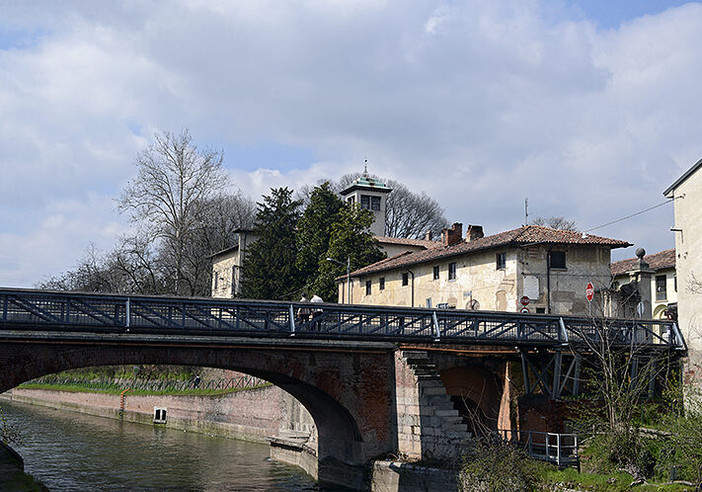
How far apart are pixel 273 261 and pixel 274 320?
2748cm

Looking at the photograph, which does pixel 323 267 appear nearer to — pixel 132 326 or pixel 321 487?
pixel 321 487

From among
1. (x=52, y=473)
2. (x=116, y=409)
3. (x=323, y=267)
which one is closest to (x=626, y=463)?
(x=52, y=473)

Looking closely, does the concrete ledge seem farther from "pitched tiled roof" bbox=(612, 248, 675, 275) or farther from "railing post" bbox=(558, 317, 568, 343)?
"pitched tiled roof" bbox=(612, 248, 675, 275)

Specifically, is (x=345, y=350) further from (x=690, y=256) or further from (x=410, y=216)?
(x=410, y=216)

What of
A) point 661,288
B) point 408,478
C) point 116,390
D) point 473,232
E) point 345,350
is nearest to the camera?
point 408,478

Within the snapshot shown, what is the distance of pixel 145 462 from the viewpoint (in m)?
28.7

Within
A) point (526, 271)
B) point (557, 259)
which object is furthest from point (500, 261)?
point (557, 259)

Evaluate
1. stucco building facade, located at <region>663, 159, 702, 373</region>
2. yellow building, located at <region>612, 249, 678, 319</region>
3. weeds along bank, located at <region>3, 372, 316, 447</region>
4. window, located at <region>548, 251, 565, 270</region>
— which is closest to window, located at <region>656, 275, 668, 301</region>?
yellow building, located at <region>612, 249, 678, 319</region>

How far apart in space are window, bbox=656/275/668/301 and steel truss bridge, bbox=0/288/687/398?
560 inches

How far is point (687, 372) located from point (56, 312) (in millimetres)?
19300

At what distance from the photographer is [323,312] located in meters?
20.8

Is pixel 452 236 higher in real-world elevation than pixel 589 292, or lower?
higher

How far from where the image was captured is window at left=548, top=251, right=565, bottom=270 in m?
31.8

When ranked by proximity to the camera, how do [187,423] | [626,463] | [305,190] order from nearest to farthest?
[626,463], [187,423], [305,190]
